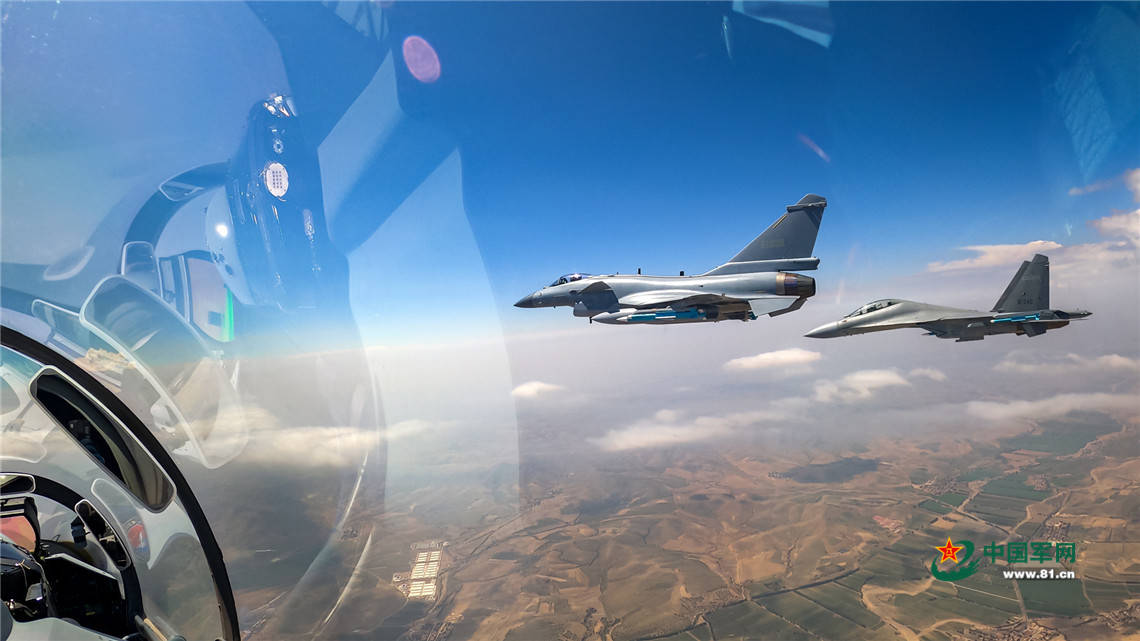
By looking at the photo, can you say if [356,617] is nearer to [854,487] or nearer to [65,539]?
[65,539]

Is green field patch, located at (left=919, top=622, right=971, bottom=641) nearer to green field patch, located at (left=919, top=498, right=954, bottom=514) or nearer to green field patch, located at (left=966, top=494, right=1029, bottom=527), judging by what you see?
green field patch, located at (left=966, top=494, right=1029, bottom=527)

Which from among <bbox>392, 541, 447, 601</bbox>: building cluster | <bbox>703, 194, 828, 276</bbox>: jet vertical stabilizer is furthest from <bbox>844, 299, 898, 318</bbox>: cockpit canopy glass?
<bbox>392, 541, 447, 601</bbox>: building cluster

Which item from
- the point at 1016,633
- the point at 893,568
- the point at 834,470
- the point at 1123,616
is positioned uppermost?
the point at 834,470

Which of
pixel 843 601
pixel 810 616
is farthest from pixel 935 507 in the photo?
pixel 810 616

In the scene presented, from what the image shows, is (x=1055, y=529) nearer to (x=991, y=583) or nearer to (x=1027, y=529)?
(x=1027, y=529)

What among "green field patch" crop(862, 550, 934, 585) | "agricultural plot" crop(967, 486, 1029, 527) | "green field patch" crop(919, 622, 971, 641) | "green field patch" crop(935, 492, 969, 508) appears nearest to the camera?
"green field patch" crop(919, 622, 971, 641)

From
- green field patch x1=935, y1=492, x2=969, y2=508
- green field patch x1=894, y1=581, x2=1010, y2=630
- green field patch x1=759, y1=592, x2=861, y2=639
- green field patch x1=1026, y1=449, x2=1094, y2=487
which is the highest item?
green field patch x1=1026, y1=449, x2=1094, y2=487

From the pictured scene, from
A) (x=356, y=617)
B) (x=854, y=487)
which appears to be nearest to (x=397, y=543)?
(x=356, y=617)
